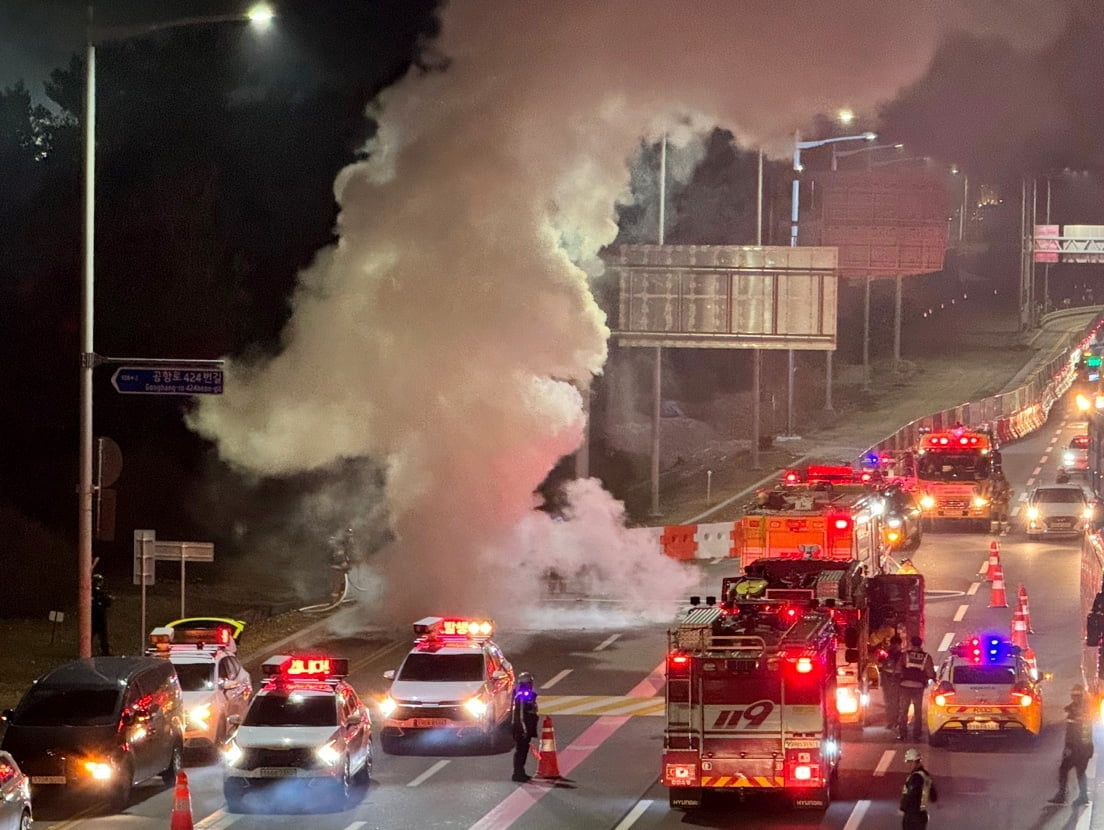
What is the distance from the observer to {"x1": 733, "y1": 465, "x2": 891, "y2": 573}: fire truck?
117ft

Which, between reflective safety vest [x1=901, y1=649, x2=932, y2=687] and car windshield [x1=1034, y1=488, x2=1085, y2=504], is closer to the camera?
reflective safety vest [x1=901, y1=649, x2=932, y2=687]

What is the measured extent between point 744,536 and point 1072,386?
6332 cm

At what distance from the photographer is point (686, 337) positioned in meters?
50.3

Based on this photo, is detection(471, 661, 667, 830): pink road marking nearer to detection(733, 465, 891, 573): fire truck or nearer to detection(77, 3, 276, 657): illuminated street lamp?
detection(733, 465, 891, 573): fire truck

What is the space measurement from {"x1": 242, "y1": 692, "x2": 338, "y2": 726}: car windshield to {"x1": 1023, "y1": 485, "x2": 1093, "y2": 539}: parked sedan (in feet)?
99.3

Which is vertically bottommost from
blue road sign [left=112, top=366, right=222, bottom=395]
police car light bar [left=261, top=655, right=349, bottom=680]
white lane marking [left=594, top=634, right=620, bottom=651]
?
white lane marking [left=594, top=634, right=620, bottom=651]

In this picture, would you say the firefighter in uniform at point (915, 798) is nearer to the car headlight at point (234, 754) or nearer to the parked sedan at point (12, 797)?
the car headlight at point (234, 754)

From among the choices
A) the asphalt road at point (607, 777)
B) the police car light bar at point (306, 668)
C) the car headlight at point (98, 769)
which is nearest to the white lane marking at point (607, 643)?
the asphalt road at point (607, 777)

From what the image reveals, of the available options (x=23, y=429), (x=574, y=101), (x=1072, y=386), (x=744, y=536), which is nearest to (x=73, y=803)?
(x=744, y=536)

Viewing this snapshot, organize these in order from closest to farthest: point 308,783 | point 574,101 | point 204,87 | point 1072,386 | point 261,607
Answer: point 308,783
point 574,101
point 261,607
point 204,87
point 1072,386

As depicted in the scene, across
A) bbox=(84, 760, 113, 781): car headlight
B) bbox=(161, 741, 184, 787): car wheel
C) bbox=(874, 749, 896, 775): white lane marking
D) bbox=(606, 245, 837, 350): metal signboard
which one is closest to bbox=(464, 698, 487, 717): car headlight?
bbox=(161, 741, 184, 787): car wheel

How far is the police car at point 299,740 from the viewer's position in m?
22.7

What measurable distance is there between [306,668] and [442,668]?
3.08 m

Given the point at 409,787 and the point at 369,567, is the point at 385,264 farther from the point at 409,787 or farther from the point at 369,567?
the point at 409,787
